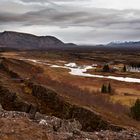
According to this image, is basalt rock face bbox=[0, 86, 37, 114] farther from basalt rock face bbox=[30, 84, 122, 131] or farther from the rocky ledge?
the rocky ledge

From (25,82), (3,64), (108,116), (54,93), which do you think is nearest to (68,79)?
(25,82)

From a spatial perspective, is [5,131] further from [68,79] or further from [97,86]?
[68,79]

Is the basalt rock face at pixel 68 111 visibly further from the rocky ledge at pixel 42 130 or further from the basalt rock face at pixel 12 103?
the rocky ledge at pixel 42 130

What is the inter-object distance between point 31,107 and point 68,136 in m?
38.9

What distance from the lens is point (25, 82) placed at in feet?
318

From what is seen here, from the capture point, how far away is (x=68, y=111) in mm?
59781

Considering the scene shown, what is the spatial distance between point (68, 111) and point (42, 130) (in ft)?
116

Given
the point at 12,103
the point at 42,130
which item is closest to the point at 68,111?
the point at 12,103

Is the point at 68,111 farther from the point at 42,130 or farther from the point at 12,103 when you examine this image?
the point at 42,130

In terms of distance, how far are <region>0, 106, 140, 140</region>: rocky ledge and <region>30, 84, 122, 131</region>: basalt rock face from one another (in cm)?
1686

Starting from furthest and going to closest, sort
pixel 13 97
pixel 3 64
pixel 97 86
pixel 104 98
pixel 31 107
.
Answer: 1. pixel 3 64
2. pixel 97 86
3. pixel 104 98
4. pixel 13 97
5. pixel 31 107

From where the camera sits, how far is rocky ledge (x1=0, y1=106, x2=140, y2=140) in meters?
23.6

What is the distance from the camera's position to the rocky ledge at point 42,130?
23.6 metres

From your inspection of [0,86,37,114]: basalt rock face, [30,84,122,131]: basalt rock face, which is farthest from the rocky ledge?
[0,86,37,114]: basalt rock face
